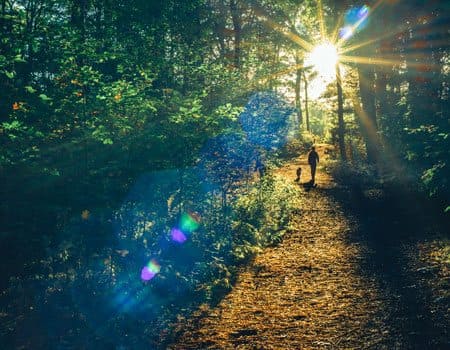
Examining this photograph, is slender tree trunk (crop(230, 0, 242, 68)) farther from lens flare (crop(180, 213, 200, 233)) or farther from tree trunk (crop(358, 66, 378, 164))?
lens flare (crop(180, 213, 200, 233))

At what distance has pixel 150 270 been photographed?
299 inches

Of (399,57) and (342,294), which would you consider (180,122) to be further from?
(399,57)

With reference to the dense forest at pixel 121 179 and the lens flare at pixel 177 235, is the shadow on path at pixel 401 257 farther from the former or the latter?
the lens flare at pixel 177 235

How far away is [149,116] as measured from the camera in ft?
25.3

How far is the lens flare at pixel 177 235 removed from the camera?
8.55 m

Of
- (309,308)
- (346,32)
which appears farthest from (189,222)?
(346,32)

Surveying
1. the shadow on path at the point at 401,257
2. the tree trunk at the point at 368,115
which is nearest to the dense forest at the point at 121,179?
the shadow on path at the point at 401,257

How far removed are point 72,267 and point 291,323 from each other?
14.5 feet

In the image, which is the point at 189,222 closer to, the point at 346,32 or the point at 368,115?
the point at 368,115

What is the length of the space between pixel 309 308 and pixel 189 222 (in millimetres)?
3637

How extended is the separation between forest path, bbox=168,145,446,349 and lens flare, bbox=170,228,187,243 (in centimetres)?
171

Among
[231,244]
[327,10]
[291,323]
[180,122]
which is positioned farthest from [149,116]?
[327,10]

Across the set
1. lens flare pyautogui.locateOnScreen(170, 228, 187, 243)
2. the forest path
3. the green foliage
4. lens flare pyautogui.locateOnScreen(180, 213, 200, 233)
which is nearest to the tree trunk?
the green foliage

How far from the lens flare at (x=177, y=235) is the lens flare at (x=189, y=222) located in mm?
129
